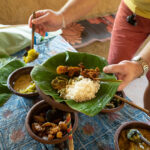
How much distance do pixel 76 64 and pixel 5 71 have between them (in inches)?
23.4

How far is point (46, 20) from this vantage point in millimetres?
1261

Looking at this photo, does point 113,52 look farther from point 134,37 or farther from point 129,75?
point 129,75

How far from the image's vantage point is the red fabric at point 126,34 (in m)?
1.39

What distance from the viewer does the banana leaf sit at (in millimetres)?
723

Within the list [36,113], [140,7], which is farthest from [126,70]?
[140,7]

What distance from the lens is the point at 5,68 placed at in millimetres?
1237

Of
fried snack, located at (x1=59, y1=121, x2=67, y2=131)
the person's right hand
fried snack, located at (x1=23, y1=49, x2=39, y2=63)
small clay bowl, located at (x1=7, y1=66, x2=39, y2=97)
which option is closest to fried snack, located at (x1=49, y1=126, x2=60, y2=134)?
fried snack, located at (x1=59, y1=121, x2=67, y2=131)

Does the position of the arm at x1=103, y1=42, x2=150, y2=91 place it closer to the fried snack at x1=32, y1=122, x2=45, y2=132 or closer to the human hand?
the human hand

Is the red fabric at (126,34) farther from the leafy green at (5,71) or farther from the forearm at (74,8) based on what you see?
the leafy green at (5,71)

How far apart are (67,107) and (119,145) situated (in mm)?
356

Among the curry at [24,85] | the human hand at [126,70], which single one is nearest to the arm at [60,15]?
the curry at [24,85]

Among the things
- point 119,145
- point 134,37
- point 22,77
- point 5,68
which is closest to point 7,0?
point 5,68

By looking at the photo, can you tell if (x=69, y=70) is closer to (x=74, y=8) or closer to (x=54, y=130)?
(x=54, y=130)

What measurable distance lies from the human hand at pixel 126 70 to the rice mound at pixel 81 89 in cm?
11
